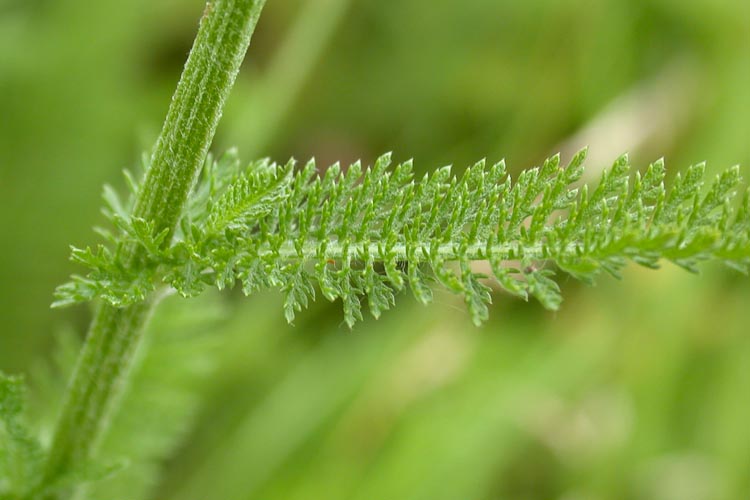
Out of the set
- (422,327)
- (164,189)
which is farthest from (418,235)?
(422,327)

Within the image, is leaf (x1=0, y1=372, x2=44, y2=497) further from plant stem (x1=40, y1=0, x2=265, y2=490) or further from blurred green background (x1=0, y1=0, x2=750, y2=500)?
blurred green background (x1=0, y1=0, x2=750, y2=500)

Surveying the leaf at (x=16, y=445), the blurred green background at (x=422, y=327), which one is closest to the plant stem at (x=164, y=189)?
the leaf at (x=16, y=445)

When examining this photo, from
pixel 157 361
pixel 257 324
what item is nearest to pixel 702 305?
pixel 257 324

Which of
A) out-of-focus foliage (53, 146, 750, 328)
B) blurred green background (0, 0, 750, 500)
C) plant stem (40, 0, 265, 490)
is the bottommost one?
out-of-focus foliage (53, 146, 750, 328)

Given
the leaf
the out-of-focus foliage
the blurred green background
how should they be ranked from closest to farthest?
the out-of-focus foliage
the leaf
the blurred green background

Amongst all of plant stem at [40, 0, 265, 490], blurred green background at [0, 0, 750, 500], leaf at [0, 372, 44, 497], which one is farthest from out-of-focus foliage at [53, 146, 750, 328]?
blurred green background at [0, 0, 750, 500]

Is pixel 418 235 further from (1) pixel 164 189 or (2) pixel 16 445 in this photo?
(2) pixel 16 445
